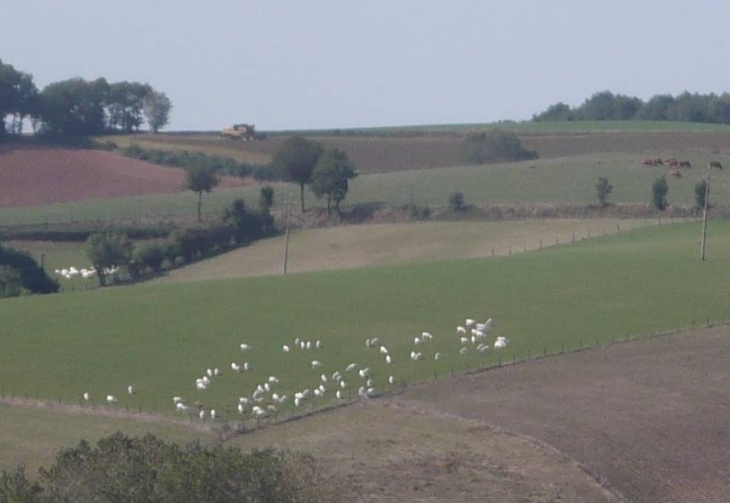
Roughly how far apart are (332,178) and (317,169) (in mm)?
1679

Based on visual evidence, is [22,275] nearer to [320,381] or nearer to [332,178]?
[332,178]

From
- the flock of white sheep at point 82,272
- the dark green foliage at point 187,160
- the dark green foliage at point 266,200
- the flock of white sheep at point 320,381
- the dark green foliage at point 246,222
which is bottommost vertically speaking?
the flock of white sheep at point 82,272

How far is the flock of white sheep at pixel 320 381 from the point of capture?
3559 cm

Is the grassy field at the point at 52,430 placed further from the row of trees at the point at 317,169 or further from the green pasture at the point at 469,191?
the row of trees at the point at 317,169

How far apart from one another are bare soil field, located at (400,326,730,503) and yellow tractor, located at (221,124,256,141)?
89.7 m

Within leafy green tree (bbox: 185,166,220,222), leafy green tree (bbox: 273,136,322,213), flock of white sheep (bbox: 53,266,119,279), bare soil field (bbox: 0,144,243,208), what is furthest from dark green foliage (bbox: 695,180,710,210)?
bare soil field (bbox: 0,144,243,208)

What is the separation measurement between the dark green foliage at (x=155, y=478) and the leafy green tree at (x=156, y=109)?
134m

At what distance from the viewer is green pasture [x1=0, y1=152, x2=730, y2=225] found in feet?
274

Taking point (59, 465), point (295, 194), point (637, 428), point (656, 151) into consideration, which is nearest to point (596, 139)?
point (656, 151)

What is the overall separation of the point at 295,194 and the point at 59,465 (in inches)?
2979

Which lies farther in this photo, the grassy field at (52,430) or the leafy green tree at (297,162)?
the leafy green tree at (297,162)

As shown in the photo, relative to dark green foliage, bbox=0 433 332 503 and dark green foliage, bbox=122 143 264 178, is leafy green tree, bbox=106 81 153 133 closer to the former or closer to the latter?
dark green foliage, bbox=122 143 264 178

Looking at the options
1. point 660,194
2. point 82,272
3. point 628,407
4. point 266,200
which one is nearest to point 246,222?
point 266,200

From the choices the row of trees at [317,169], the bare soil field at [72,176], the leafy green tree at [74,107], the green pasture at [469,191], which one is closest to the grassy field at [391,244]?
the row of trees at [317,169]
